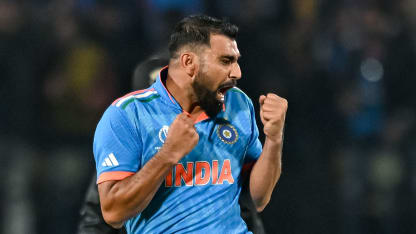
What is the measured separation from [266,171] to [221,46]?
1.60ft

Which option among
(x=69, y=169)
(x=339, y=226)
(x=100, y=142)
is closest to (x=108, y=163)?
(x=100, y=142)

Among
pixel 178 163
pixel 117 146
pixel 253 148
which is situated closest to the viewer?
pixel 117 146

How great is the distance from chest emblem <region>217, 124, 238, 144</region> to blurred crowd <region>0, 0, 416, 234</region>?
2.00 metres

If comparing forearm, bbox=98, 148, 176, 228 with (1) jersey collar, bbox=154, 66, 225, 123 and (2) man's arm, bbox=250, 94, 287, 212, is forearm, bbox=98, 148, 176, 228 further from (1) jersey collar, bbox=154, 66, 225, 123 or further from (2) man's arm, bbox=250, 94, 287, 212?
(2) man's arm, bbox=250, 94, 287, 212

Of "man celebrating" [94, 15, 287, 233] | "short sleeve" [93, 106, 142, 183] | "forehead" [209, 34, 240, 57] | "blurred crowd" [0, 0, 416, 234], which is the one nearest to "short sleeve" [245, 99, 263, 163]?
"man celebrating" [94, 15, 287, 233]

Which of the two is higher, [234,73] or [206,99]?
[234,73]

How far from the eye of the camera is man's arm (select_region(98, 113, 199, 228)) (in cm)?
211

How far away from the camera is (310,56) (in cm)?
530

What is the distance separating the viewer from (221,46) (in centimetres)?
235

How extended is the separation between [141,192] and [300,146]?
2901mm

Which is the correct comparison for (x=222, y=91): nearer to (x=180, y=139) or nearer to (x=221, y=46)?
(x=221, y=46)

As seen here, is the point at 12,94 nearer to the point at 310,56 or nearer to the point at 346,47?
the point at 310,56

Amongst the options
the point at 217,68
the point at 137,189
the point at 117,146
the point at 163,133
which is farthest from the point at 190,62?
the point at 137,189

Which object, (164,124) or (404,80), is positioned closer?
(164,124)
